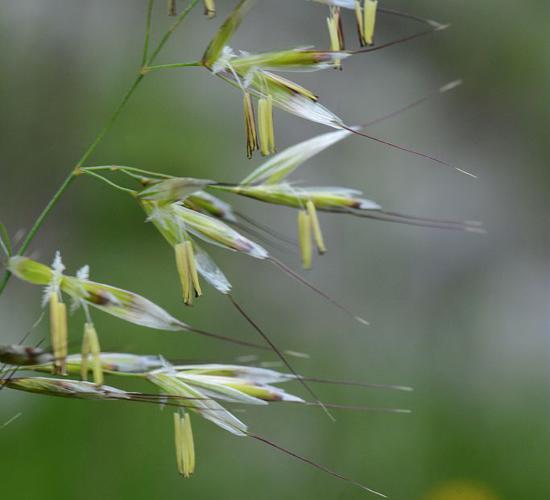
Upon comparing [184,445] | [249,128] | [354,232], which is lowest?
[354,232]

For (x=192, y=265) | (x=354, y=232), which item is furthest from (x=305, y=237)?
(x=354, y=232)

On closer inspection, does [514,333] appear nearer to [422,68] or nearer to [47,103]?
[422,68]

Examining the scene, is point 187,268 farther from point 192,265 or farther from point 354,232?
point 354,232

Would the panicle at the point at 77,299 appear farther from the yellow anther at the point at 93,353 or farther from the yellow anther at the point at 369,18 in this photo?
the yellow anther at the point at 369,18

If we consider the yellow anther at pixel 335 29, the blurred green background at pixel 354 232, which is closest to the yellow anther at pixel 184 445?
the yellow anther at pixel 335 29

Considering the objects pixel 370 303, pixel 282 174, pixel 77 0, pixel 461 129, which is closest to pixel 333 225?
pixel 370 303
